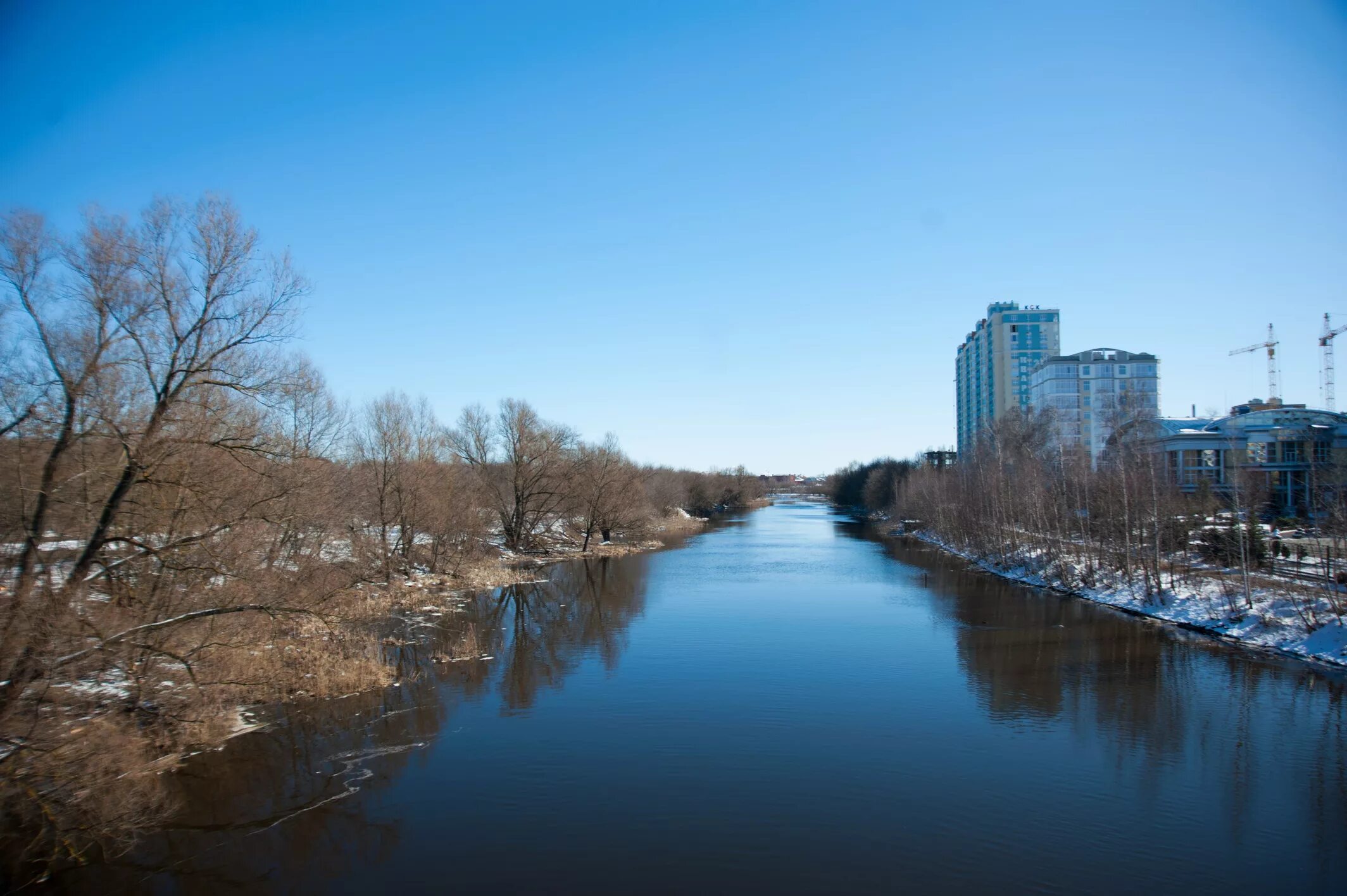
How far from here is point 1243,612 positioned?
22484 mm

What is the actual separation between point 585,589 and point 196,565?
21.2 meters

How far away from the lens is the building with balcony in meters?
25.0

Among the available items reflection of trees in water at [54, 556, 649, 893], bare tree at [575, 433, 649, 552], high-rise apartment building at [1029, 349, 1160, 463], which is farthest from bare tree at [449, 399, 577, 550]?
high-rise apartment building at [1029, 349, 1160, 463]

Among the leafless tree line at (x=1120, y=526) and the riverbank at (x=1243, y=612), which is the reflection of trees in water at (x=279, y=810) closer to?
the riverbank at (x=1243, y=612)

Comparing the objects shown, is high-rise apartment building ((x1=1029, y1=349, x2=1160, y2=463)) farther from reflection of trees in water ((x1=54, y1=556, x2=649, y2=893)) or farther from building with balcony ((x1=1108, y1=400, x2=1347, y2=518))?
reflection of trees in water ((x1=54, y1=556, x2=649, y2=893))

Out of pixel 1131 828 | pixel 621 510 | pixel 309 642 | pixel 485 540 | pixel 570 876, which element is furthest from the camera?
pixel 621 510

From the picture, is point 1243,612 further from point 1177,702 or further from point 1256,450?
point 1256,450

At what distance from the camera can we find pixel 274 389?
13539 millimetres

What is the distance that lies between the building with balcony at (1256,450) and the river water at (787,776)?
22.2ft

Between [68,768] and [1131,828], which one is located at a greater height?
[68,768]

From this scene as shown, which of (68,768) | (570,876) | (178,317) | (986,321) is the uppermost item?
(986,321)

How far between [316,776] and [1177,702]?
16.7m

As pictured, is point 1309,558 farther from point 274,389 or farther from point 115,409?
point 115,409

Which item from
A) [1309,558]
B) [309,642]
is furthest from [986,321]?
[309,642]
